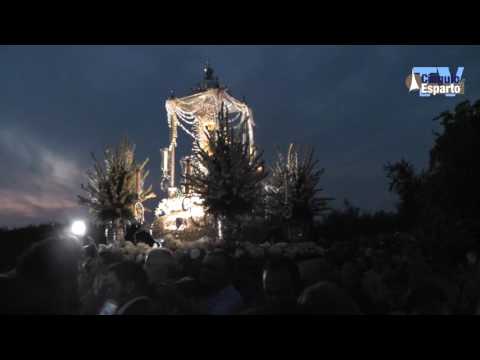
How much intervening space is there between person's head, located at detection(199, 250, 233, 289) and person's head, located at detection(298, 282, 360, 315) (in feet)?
11.3

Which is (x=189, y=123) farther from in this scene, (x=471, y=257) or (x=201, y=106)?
(x=471, y=257)

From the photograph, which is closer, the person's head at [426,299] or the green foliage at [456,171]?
the person's head at [426,299]

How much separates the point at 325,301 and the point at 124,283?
3.73 m

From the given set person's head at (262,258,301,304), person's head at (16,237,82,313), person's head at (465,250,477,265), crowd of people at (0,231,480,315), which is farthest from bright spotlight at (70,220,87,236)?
person's head at (465,250,477,265)

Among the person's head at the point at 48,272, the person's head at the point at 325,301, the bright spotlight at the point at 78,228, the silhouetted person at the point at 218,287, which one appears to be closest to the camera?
the person's head at the point at 48,272

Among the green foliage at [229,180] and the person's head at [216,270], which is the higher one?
the green foliage at [229,180]

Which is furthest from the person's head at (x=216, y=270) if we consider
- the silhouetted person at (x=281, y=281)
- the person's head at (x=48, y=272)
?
the person's head at (x=48, y=272)

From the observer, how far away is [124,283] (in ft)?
23.2

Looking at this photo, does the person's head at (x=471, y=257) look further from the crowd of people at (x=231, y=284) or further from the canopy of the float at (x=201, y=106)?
the canopy of the float at (x=201, y=106)

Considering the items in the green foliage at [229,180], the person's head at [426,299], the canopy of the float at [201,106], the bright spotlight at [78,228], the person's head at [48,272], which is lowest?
the person's head at [426,299]

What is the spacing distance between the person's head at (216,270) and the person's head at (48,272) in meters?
3.98

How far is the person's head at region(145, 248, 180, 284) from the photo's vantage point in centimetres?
904

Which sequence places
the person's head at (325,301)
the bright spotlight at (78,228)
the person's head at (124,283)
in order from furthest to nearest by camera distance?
1. the bright spotlight at (78,228)
2. the person's head at (124,283)
3. the person's head at (325,301)

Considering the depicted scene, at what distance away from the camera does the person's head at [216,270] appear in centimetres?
842
